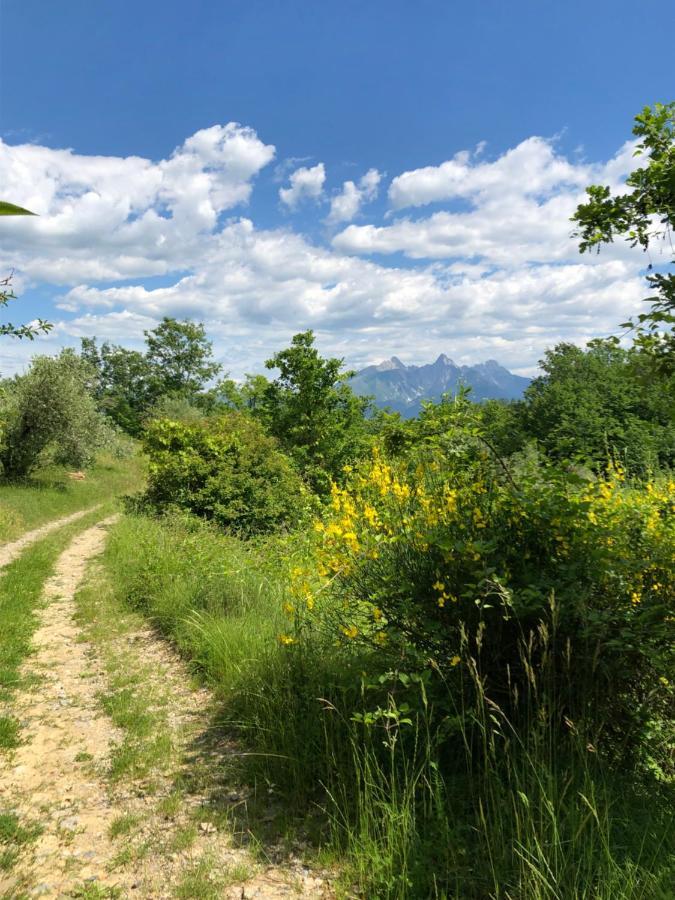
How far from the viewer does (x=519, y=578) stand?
10.9 feet

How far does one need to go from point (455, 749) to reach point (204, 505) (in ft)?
42.2

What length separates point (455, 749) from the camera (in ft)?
11.6

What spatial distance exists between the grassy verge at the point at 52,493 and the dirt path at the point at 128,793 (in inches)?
370

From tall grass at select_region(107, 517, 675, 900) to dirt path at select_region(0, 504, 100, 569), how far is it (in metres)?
8.06

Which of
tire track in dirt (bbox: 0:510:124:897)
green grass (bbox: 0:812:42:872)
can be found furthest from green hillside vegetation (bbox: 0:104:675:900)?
green grass (bbox: 0:812:42:872)

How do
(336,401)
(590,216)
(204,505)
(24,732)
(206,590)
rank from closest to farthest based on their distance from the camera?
(590,216) → (24,732) → (206,590) → (204,505) → (336,401)

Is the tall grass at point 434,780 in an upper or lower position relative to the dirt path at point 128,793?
upper

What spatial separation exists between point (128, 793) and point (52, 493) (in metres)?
18.2

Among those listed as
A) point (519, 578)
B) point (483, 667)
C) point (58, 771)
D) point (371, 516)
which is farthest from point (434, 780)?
point (58, 771)

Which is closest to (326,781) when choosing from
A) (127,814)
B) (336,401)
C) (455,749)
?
(455,749)

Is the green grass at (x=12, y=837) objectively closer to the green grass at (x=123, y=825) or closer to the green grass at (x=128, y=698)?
the green grass at (x=123, y=825)

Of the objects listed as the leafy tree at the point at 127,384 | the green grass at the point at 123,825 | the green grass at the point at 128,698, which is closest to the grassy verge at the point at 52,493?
the green grass at the point at 128,698

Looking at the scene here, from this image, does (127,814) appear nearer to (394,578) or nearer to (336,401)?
(394,578)

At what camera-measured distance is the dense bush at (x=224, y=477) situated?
50.2 ft
